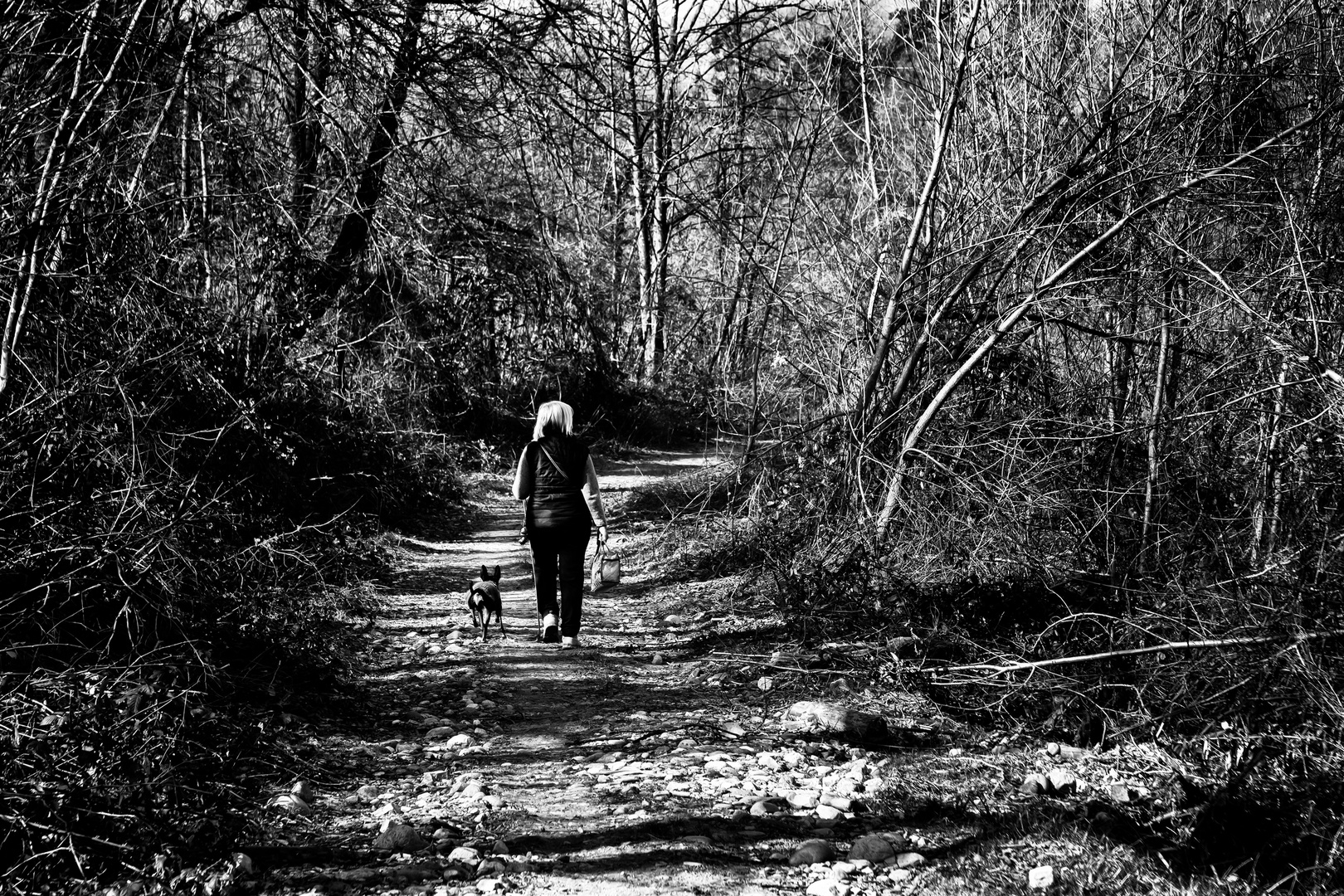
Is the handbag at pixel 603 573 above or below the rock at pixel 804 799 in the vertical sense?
above

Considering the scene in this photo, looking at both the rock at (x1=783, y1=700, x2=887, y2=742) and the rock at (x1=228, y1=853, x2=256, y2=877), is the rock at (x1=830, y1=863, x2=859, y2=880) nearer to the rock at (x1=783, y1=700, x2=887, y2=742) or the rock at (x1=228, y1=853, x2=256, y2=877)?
the rock at (x1=783, y1=700, x2=887, y2=742)

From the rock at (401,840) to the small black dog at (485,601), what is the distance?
3142mm

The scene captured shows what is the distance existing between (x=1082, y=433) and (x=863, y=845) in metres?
4.75

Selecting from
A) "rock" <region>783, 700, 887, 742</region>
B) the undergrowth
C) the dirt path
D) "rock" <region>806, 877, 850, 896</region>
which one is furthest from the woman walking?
"rock" <region>806, 877, 850, 896</region>

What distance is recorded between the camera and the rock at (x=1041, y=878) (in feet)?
13.1

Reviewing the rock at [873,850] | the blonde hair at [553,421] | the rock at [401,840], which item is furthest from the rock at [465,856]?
the blonde hair at [553,421]

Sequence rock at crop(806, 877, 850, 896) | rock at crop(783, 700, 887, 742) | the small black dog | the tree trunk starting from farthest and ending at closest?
1. the small black dog
2. the tree trunk
3. rock at crop(783, 700, 887, 742)
4. rock at crop(806, 877, 850, 896)

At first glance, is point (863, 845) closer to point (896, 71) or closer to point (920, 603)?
point (920, 603)

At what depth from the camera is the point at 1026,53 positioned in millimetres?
7465

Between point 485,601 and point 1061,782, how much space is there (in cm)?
404

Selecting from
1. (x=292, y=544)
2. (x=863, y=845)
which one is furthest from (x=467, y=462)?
(x=863, y=845)

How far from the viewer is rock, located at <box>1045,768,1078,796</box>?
5254 millimetres

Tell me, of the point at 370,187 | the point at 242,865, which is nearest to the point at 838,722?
the point at 242,865

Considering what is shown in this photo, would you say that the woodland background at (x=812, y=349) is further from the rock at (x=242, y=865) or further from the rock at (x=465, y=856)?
the rock at (x=465, y=856)
